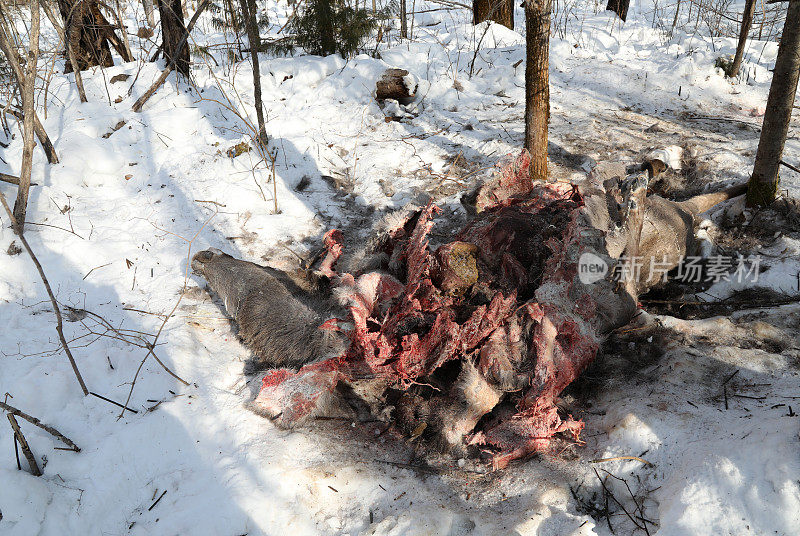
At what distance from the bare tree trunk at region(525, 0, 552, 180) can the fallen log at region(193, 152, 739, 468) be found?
143 centimetres

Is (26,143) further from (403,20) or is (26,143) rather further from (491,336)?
(403,20)

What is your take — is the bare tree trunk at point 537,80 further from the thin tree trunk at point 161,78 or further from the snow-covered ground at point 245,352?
the thin tree trunk at point 161,78

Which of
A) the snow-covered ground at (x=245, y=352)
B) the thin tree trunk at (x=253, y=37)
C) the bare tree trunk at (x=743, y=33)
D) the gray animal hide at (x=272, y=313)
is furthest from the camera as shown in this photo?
the bare tree trunk at (x=743, y=33)

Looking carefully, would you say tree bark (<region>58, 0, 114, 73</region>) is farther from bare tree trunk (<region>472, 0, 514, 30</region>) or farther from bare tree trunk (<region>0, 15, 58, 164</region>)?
bare tree trunk (<region>472, 0, 514, 30</region>)

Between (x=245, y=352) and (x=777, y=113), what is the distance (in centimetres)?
447

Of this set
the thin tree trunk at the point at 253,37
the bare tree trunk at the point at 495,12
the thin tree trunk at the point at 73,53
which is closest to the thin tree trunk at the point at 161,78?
the thin tree trunk at the point at 73,53

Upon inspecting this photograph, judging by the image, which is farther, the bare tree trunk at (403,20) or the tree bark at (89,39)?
the bare tree trunk at (403,20)

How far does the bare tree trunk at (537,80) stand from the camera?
4105 mm

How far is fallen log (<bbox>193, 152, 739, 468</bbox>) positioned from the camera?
2592mm

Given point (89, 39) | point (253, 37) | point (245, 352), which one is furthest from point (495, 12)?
point (245, 352)

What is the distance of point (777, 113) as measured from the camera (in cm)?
384

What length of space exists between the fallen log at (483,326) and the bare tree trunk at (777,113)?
5.24 feet

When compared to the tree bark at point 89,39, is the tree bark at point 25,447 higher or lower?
lower

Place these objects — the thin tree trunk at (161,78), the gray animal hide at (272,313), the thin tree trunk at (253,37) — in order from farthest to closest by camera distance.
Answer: the thin tree trunk at (161,78) → the thin tree trunk at (253,37) → the gray animal hide at (272,313)
